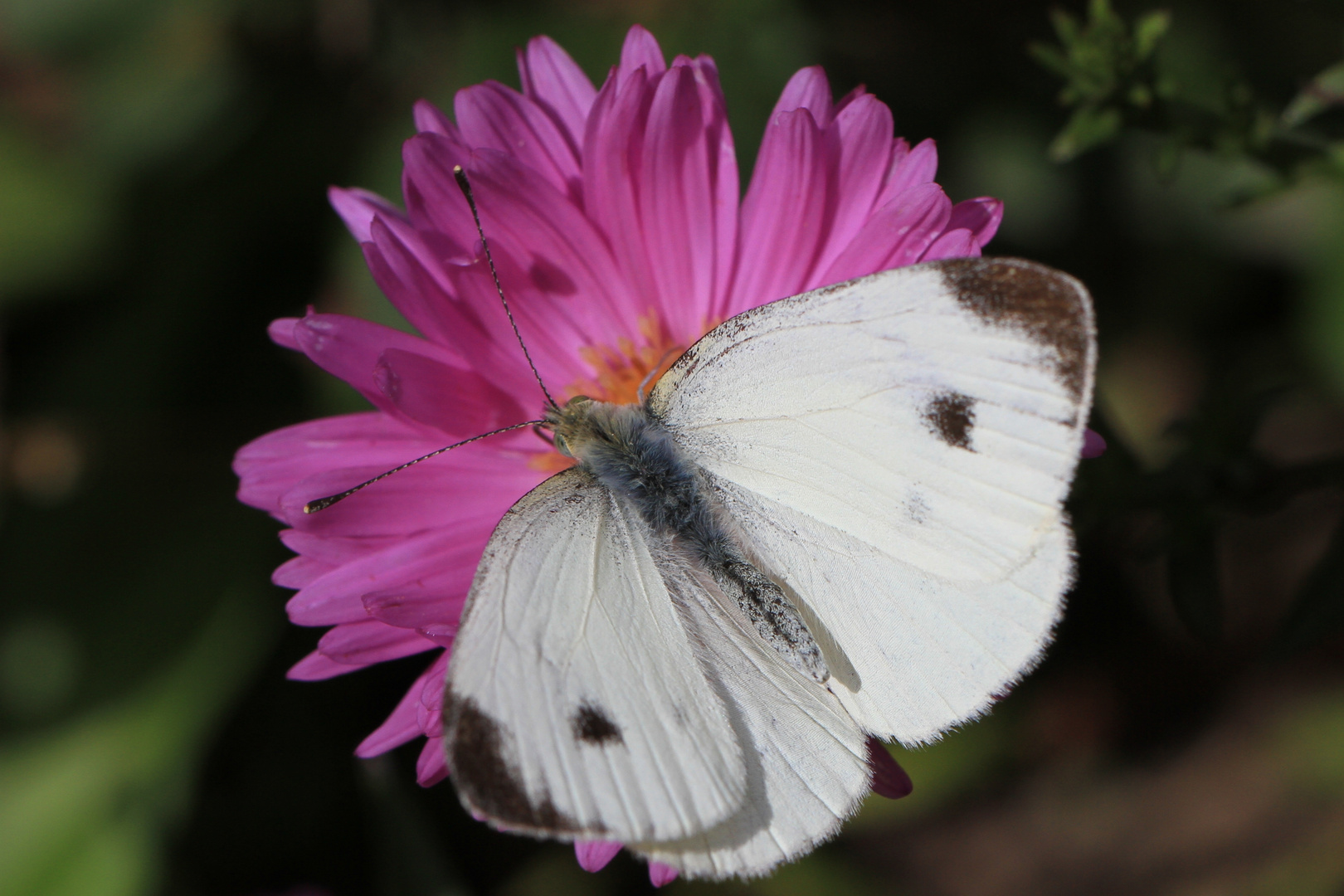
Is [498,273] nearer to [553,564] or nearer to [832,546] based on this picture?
[553,564]

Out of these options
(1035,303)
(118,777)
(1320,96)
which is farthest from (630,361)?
(118,777)

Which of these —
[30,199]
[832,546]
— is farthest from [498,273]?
[30,199]

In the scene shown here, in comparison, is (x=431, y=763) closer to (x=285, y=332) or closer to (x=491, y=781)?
(x=491, y=781)

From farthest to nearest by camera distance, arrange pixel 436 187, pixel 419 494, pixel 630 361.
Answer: pixel 630 361
pixel 419 494
pixel 436 187

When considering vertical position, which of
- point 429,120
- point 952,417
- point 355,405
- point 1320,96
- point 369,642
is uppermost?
point 429,120

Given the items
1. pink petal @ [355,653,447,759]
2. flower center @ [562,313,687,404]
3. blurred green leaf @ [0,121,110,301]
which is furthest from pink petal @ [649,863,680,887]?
blurred green leaf @ [0,121,110,301]

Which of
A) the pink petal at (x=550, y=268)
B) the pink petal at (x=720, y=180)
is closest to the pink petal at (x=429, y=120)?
the pink petal at (x=550, y=268)
